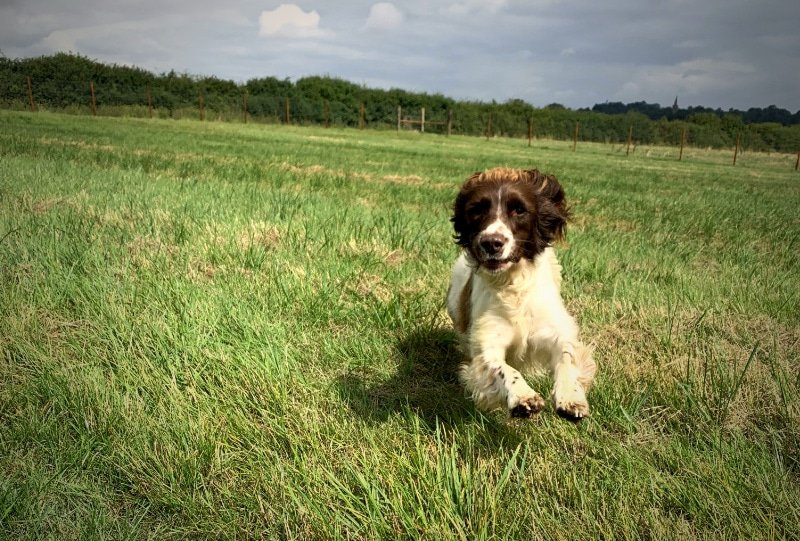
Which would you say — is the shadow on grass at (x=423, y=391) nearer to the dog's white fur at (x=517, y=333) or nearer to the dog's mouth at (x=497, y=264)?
the dog's white fur at (x=517, y=333)

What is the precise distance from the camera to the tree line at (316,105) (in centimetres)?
3798

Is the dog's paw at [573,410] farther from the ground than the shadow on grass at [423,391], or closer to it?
farther from the ground

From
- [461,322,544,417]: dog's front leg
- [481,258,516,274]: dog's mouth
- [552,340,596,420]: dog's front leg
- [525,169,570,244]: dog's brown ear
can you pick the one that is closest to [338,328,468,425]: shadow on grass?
[461,322,544,417]: dog's front leg

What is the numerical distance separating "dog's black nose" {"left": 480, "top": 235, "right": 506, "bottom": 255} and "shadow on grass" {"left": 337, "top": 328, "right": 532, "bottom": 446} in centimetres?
74

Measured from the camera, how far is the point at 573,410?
216 centimetres

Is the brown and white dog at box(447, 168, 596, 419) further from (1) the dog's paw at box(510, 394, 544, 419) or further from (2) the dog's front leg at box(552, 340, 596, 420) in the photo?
(1) the dog's paw at box(510, 394, 544, 419)

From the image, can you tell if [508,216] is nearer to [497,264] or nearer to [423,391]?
[497,264]

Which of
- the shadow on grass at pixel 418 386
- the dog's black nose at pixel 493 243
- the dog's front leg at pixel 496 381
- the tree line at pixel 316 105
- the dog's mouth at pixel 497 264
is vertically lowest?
the shadow on grass at pixel 418 386

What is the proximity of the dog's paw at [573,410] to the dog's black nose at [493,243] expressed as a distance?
0.87m

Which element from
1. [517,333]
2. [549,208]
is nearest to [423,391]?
[517,333]

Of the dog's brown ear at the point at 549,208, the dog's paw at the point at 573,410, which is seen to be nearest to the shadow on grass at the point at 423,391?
the dog's paw at the point at 573,410

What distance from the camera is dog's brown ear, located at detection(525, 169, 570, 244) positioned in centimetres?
318

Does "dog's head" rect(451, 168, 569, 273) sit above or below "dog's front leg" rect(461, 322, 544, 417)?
above

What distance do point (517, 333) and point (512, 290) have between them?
24 cm
